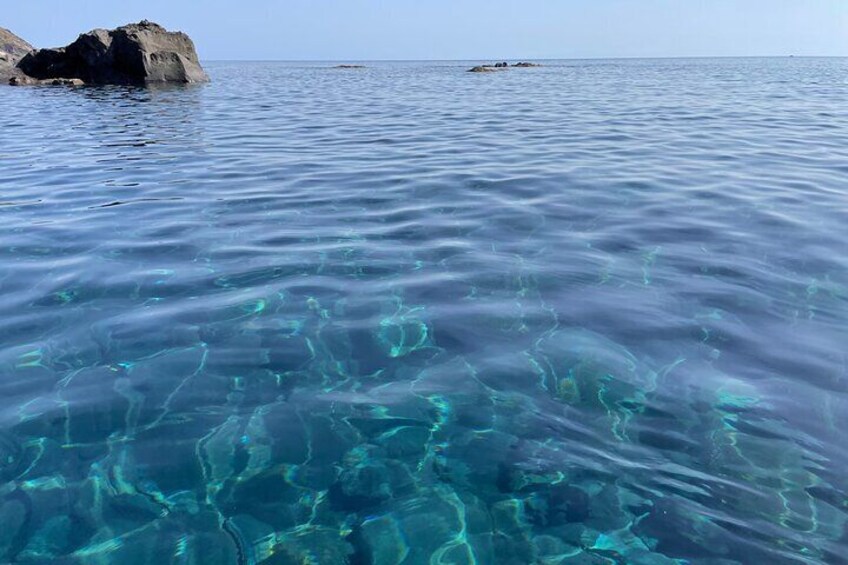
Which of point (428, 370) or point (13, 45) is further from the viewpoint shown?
point (13, 45)

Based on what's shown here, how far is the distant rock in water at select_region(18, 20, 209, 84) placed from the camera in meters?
36.0

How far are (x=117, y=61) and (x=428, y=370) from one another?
39.9 m

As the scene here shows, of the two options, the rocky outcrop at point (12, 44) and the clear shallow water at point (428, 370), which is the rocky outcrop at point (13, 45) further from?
the clear shallow water at point (428, 370)

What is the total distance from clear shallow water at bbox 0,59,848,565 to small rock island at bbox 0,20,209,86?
99.2 feet

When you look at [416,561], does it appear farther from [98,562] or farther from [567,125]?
[567,125]

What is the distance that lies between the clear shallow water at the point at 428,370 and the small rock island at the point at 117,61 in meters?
30.2

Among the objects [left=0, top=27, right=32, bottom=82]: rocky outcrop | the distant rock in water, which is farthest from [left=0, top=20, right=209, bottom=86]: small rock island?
[left=0, top=27, right=32, bottom=82]: rocky outcrop

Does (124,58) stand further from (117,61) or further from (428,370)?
(428,370)

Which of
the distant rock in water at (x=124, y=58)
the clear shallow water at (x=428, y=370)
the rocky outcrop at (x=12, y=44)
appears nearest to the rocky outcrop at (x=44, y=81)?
the distant rock in water at (x=124, y=58)

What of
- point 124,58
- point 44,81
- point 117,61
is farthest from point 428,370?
point 44,81

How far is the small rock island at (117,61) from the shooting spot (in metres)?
36.0

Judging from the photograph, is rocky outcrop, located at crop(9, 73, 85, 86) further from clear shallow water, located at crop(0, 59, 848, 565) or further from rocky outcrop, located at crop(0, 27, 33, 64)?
clear shallow water, located at crop(0, 59, 848, 565)

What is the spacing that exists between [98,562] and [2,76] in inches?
1867

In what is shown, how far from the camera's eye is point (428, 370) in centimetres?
430
